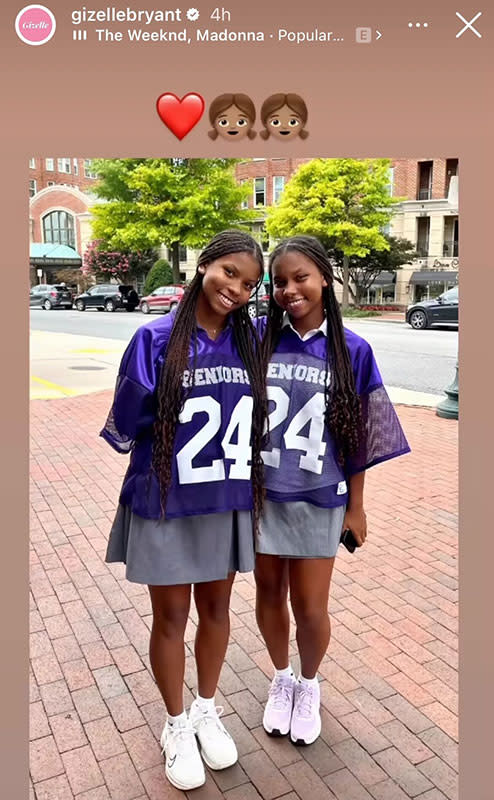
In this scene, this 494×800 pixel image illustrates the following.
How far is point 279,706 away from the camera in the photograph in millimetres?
2252

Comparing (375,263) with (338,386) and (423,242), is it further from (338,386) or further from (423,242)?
(338,386)

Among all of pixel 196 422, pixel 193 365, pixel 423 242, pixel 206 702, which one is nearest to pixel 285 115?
pixel 193 365

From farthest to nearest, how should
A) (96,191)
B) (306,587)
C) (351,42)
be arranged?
1. (96,191)
2. (306,587)
3. (351,42)

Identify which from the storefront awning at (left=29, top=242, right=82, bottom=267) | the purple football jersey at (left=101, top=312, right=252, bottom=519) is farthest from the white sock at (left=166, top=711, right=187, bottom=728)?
the storefront awning at (left=29, top=242, right=82, bottom=267)

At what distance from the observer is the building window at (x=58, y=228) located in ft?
7.33

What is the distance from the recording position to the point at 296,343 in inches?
75.0

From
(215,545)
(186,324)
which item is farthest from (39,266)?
(215,545)

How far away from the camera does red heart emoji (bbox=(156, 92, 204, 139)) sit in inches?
56.4

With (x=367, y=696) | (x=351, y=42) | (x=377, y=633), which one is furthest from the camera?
(x=377, y=633)

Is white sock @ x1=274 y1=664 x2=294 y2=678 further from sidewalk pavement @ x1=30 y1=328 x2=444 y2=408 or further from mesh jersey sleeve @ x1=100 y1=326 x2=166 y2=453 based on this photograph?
sidewalk pavement @ x1=30 y1=328 x2=444 y2=408

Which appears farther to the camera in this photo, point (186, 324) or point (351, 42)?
point (186, 324)

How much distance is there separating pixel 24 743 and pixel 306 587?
36.7 inches
